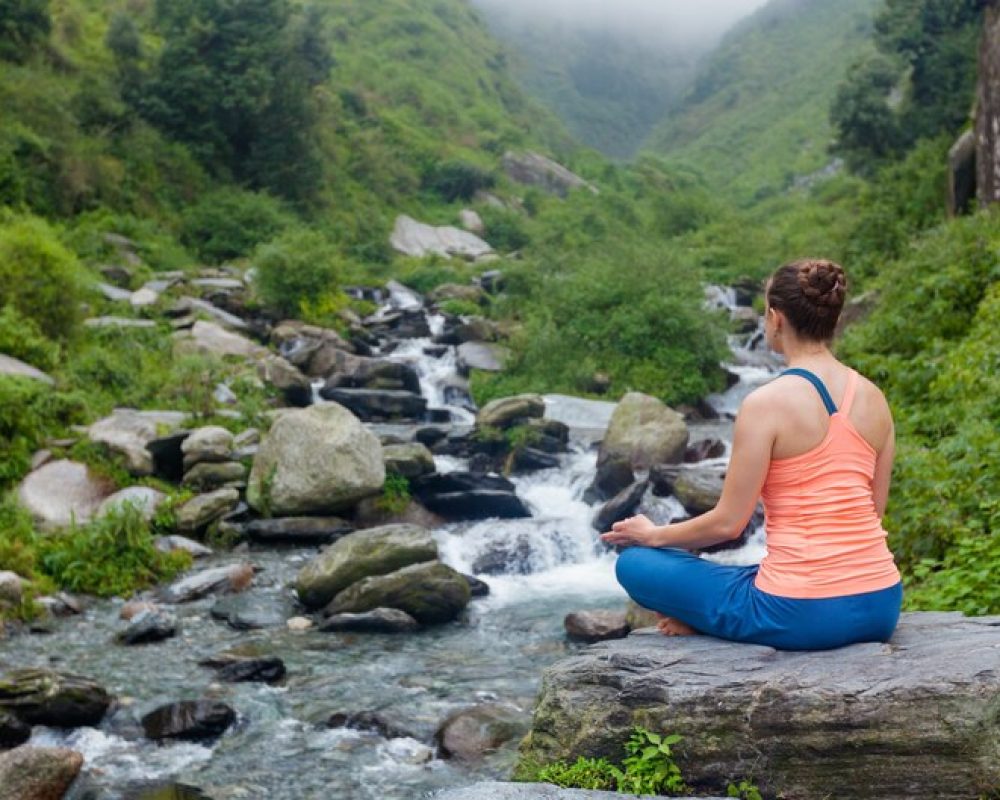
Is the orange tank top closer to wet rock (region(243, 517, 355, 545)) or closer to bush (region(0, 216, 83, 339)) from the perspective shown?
wet rock (region(243, 517, 355, 545))

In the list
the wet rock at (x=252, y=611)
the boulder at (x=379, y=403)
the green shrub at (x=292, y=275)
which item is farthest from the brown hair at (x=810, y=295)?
the green shrub at (x=292, y=275)

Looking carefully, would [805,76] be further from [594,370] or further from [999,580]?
[999,580]

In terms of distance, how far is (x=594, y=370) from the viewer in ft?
76.9

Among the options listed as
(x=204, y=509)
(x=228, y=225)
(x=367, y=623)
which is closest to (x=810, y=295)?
(x=367, y=623)

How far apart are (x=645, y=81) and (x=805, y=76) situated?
4657 cm

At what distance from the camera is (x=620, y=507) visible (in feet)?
49.1

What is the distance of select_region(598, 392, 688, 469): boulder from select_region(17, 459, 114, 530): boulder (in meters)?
7.95

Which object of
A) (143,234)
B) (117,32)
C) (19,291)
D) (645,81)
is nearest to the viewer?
(19,291)

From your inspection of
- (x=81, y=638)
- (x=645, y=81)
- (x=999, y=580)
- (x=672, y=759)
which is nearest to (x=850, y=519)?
(x=672, y=759)

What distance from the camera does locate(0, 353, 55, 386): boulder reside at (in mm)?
16062

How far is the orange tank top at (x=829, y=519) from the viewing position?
14.0ft

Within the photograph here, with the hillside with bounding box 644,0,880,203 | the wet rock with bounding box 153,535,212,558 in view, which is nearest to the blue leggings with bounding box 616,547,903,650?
the wet rock with bounding box 153,535,212,558

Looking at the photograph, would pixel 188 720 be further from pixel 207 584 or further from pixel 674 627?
pixel 674 627

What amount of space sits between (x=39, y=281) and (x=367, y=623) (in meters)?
11.2
